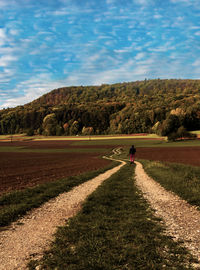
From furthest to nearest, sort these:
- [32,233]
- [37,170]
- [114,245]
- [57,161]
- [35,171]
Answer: [57,161]
[37,170]
[35,171]
[32,233]
[114,245]

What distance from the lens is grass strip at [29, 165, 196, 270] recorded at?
5.39 meters

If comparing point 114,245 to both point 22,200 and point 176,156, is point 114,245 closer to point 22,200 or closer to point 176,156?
point 22,200

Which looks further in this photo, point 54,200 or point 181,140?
point 181,140

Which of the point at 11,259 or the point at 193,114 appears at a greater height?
the point at 193,114

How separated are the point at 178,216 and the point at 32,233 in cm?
640

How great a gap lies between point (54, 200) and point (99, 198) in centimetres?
295

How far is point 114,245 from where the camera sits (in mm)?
6383

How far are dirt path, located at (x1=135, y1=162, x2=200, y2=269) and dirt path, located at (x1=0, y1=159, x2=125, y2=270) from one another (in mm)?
4395

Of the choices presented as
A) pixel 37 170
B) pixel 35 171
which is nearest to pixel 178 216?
pixel 35 171

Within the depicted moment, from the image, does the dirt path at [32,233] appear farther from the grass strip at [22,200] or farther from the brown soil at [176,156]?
the brown soil at [176,156]

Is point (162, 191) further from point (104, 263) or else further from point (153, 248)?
point (104, 263)

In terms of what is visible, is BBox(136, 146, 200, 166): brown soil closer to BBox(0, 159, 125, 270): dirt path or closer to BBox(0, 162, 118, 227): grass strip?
BBox(0, 162, 118, 227): grass strip

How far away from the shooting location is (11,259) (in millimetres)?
5844

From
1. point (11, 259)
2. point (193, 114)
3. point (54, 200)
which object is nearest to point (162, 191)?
point (54, 200)
